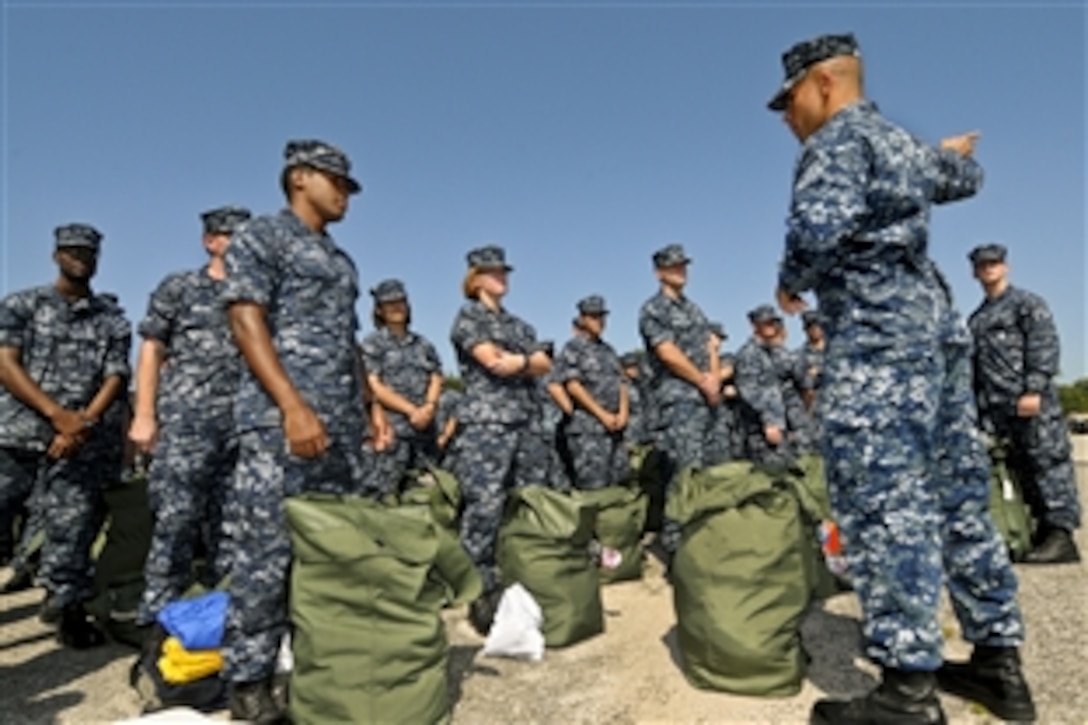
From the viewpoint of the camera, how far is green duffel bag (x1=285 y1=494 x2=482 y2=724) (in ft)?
7.74

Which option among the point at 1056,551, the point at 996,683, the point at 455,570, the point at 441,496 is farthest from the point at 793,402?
the point at 455,570

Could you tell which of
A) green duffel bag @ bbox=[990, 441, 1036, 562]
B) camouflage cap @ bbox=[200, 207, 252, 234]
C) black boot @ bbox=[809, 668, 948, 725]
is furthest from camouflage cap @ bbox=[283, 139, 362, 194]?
green duffel bag @ bbox=[990, 441, 1036, 562]

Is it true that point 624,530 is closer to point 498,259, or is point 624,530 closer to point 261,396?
point 498,259

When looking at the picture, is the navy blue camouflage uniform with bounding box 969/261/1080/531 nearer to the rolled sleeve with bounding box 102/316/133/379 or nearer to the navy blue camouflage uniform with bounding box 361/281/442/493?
the navy blue camouflage uniform with bounding box 361/281/442/493

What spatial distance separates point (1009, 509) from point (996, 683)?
2719 mm

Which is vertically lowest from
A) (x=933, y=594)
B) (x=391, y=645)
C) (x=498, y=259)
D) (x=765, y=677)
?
(x=765, y=677)

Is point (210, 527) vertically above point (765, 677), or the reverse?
point (210, 527)

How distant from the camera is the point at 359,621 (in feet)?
7.83

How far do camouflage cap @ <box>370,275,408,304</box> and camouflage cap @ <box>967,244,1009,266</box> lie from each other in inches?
173

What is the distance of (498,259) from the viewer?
4.41 m

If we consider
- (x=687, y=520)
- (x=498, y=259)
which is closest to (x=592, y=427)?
(x=498, y=259)

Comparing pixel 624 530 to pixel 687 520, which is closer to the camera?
pixel 687 520

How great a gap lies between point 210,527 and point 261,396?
151 centimetres

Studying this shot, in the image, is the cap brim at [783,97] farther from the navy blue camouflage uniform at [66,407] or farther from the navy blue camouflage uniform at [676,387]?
the navy blue camouflage uniform at [66,407]
